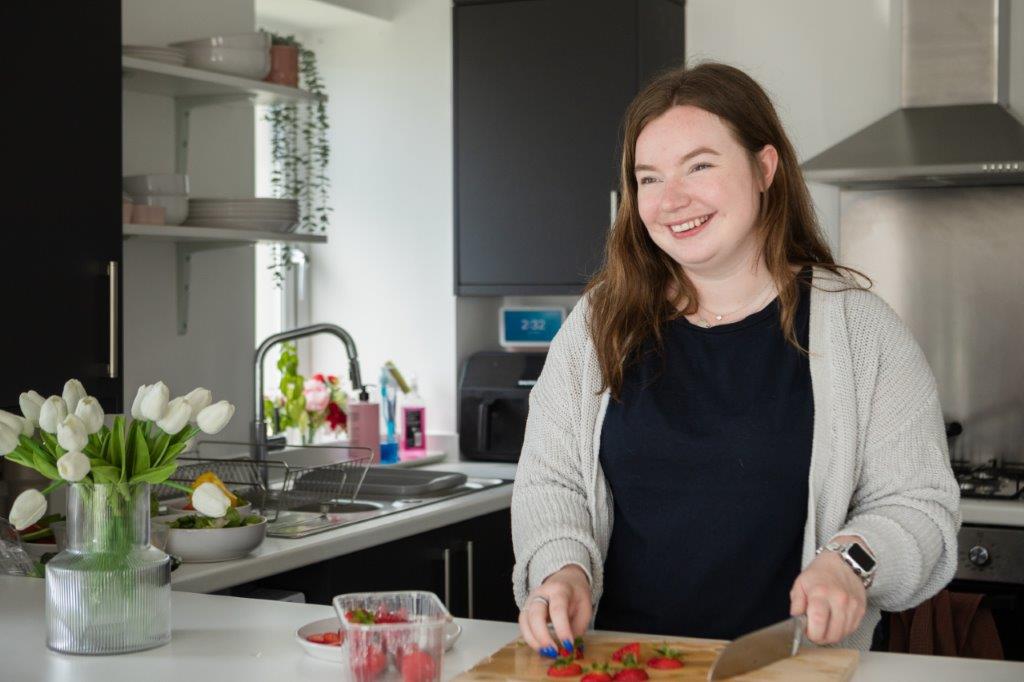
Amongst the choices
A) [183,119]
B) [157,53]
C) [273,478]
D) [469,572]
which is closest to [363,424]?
[273,478]

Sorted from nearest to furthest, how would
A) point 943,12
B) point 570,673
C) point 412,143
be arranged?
point 570,673 < point 943,12 < point 412,143

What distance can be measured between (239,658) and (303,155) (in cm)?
281

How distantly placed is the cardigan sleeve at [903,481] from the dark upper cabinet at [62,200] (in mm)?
1533

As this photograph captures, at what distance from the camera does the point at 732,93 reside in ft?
6.04

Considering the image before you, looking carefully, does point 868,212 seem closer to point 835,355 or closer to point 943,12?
point 943,12

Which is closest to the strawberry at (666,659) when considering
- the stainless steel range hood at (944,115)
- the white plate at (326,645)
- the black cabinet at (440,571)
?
the white plate at (326,645)

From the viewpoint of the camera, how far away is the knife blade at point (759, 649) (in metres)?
1.45

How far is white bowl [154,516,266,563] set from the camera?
254cm

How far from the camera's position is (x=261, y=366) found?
3518 mm

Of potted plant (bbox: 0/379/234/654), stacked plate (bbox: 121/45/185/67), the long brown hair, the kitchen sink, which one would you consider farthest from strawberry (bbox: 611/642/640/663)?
stacked plate (bbox: 121/45/185/67)

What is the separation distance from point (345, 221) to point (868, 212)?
1.63 metres

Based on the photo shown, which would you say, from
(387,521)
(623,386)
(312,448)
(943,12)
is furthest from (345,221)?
(623,386)

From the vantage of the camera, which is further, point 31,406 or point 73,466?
point 31,406

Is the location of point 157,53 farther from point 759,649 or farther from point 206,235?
point 759,649
